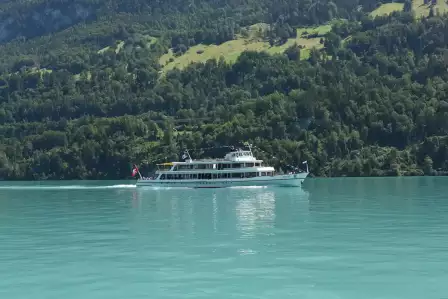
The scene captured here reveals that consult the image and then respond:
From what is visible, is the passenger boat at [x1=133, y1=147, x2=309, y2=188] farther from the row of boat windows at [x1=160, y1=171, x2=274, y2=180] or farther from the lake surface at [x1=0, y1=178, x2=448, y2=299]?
the lake surface at [x1=0, y1=178, x2=448, y2=299]

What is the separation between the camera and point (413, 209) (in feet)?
235

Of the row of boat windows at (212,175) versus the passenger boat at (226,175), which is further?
the row of boat windows at (212,175)

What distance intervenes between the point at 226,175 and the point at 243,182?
3.75 m

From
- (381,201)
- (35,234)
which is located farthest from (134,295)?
(381,201)

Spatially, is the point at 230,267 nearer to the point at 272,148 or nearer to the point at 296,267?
the point at 296,267

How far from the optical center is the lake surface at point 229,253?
111 feet

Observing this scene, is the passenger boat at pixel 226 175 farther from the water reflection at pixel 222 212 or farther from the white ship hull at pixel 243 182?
the water reflection at pixel 222 212

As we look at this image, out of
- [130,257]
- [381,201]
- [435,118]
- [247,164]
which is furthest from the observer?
[435,118]

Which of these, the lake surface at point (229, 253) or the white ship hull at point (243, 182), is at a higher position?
the white ship hull at point (243, 182)

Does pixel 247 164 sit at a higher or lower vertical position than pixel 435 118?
lower

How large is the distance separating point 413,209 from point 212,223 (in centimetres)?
2173

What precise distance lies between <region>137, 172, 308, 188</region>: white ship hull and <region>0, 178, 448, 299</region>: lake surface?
152ft

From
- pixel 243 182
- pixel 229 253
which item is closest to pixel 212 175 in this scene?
pixel 243 182

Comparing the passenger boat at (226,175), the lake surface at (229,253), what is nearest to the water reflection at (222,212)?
the lake surface at (229,253)
